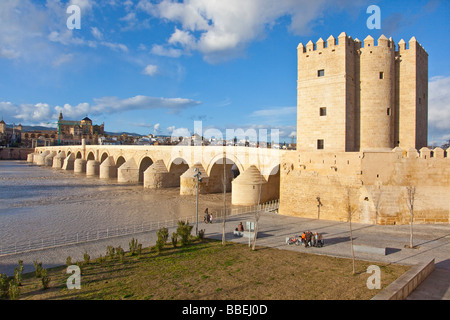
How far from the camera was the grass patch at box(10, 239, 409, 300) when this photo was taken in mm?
7113

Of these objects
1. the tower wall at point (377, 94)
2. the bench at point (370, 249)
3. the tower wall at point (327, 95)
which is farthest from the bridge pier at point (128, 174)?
the bench at point (370, 249)

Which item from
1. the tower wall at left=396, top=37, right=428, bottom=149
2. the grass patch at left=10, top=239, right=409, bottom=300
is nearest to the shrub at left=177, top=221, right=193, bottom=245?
the grass patch at left=10, top=239, right=409, bottom=300

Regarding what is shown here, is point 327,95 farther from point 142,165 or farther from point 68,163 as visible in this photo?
point 68,163

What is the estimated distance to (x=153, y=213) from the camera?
2088cm

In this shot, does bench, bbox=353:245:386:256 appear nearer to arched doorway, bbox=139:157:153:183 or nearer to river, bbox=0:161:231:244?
river, bbox=0:161:231:244

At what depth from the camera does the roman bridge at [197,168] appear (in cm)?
2162

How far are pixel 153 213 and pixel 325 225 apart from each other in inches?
473

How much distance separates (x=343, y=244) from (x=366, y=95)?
9223mm

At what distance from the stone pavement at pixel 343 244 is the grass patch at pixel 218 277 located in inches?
34.1

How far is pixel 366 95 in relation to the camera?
53.7ft

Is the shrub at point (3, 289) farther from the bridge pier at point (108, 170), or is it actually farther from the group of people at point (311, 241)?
the bridge pier at point (108, 170)

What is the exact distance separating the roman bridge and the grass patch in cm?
311
